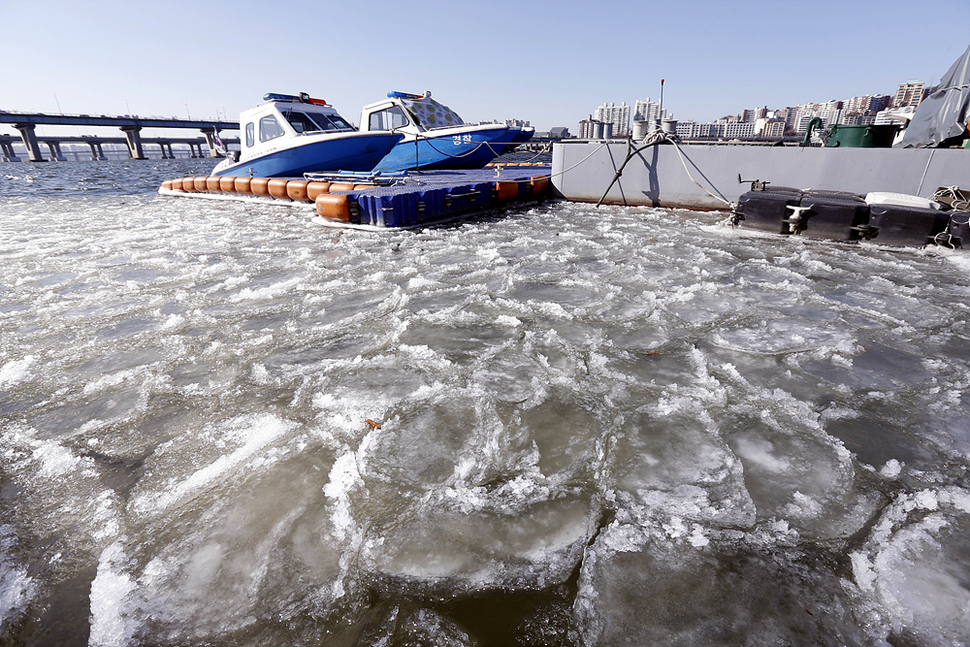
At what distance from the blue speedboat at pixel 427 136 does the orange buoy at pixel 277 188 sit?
131 inches

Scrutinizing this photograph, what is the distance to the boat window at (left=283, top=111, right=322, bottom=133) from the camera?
13.4m

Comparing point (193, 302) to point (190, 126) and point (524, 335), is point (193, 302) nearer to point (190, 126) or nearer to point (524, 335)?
point (524, 335)

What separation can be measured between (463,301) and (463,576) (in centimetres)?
301

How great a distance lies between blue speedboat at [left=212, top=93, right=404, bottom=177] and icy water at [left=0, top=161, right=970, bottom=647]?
9.86 metres

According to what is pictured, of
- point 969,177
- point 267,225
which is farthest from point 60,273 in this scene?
point 969,177

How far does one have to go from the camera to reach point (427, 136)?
13.7 metres

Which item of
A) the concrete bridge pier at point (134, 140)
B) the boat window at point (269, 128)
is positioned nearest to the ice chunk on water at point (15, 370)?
the boat window at point (269, 128)

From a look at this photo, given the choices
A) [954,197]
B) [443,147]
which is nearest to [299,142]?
[443,147]

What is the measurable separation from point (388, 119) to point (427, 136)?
6.02ft

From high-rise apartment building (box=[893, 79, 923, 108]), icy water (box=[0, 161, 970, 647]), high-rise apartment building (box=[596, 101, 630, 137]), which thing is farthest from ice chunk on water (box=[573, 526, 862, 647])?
high-rise apartment building (box=[596, 101, 630, 137])

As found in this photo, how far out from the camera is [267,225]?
891 cm

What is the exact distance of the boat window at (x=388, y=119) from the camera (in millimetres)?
14258

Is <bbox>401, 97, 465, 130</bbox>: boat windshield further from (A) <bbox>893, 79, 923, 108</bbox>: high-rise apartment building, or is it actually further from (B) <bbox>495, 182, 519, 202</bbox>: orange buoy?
(A) <bbox>893, 79, 923, 108</bbox>: high-rise apartment building

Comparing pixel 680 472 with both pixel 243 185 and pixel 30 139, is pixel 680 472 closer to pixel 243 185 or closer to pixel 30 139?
pixel 243 185
